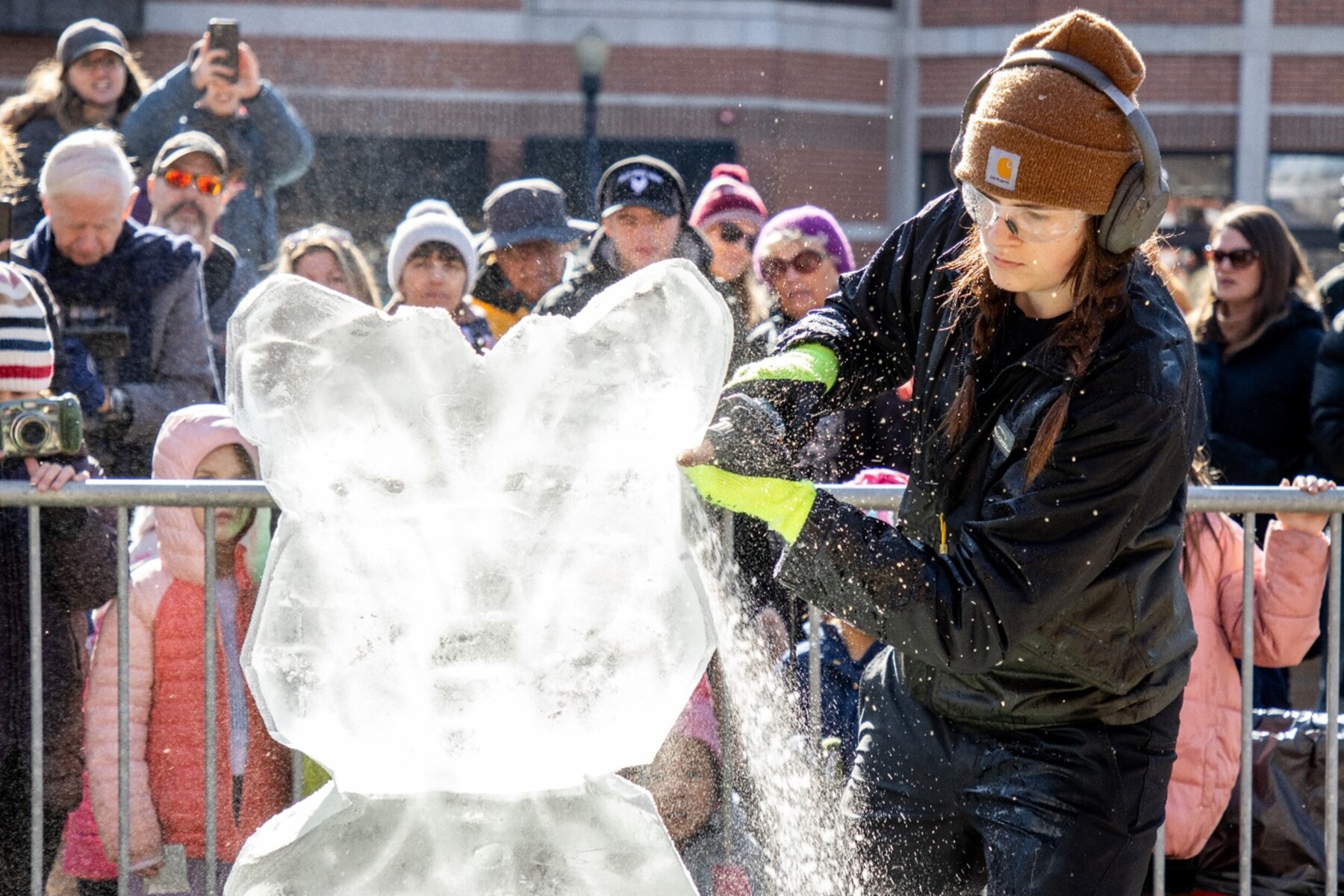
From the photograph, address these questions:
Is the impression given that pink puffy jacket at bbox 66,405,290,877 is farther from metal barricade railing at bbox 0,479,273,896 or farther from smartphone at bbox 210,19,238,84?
smartphone at bbox 210,19,238,84

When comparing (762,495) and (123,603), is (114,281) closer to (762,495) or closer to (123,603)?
(123,603)

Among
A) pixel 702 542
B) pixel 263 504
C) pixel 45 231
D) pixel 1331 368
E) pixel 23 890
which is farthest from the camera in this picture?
pixel 1331 368

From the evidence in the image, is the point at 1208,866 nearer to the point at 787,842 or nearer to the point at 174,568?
the point at 787,842

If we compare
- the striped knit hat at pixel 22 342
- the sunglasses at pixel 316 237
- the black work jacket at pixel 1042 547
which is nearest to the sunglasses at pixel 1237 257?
the sunglasses at pixel 316 237

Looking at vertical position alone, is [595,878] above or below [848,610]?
below

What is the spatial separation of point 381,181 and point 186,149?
11.2 meters

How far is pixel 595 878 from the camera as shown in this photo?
7.11 ft

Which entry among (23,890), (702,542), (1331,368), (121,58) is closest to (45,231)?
(121,58)

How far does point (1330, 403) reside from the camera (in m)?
5.16

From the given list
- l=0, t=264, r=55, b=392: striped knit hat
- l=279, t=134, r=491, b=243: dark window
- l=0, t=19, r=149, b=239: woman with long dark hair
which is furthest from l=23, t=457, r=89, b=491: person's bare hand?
l=279, t=134, r=491, b=243: dark window

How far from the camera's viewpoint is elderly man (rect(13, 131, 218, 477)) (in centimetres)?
475

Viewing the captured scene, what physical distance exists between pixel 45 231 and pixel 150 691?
1.79m

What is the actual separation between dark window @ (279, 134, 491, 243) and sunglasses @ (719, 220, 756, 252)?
25.3 feet

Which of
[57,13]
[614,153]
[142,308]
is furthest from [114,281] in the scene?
[57,13]
